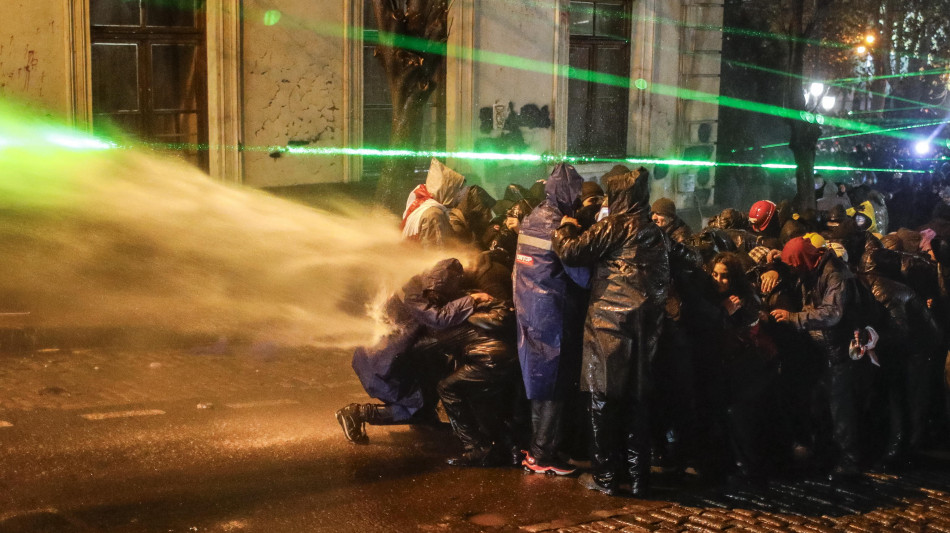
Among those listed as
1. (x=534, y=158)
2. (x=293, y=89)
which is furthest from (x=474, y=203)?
(x=534, y=158)

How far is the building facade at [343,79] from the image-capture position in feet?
42.7

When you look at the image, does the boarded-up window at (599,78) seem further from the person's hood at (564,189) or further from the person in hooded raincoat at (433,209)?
the person's hood at (564,189)

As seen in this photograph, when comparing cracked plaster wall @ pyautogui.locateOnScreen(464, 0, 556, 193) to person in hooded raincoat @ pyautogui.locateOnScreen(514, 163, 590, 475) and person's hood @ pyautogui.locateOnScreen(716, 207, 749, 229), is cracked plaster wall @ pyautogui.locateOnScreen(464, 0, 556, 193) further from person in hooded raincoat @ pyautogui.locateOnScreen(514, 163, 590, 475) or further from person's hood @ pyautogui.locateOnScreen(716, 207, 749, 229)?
person in hooded raincoat @ pyautogui.locateOnScreen(514, 163, 590, 475)

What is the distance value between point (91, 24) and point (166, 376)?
5737mm

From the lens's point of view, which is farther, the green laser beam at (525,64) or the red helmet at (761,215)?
the green laser beam at (525,64)

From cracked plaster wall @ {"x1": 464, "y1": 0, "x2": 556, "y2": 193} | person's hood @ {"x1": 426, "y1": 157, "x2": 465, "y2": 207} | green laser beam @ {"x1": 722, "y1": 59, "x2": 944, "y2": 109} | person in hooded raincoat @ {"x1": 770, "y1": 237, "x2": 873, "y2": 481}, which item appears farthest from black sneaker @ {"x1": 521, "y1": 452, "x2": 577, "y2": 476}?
green laser beam @ {"x1": 722, "y1": 59, "x2": 944, "y2": 109}

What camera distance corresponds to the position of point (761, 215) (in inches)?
380

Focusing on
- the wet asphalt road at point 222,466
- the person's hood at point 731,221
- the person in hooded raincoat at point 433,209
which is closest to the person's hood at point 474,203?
the person in hooded raincoat at point 433,209

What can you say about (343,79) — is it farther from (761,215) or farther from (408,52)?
(761,215)

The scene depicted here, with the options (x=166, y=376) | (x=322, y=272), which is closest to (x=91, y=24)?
(x=322, y=272)

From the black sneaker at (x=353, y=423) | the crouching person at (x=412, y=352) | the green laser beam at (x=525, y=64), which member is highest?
the green laser beam at (x=525, y=64)

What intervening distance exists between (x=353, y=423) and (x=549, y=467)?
134cm

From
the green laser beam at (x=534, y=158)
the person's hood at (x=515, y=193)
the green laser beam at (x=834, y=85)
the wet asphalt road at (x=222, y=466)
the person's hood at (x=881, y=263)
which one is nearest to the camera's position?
the wet asphalt road at (x=222, y=466)

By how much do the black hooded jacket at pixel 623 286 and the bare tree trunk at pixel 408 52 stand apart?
5.64 m
